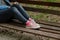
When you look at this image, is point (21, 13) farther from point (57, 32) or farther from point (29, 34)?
point (57, 32)

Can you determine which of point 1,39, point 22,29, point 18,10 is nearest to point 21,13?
point 18,10

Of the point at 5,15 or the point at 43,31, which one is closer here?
the point at 43,31

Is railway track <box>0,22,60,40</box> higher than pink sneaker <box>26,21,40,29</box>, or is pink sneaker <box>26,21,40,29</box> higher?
pink sneaker <box>26,21,40,29</box>

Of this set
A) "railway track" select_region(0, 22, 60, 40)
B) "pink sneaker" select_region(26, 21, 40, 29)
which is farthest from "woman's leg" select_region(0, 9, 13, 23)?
"pink sneaker" select_region(26, 21, 40, 29)

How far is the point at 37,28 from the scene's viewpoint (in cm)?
417

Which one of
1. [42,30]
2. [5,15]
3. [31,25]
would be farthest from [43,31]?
[5,15]

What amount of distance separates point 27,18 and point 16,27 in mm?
307

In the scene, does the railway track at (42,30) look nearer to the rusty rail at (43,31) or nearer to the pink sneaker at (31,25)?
the rusty rail at (43,31)

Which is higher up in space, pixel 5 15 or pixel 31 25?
pixel 5 15

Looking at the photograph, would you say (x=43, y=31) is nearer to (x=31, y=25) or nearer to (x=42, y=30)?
(x=42, y=30)

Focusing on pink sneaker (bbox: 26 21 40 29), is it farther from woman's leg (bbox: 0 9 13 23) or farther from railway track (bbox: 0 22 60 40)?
woman's leg (bbox: 0 9 13 23)

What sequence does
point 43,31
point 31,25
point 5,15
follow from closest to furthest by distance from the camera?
point 43,31, point 31,25, point 5,15

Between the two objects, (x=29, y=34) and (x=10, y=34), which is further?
(x=10, y=34)

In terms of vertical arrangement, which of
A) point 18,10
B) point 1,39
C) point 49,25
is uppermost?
point 18,10
